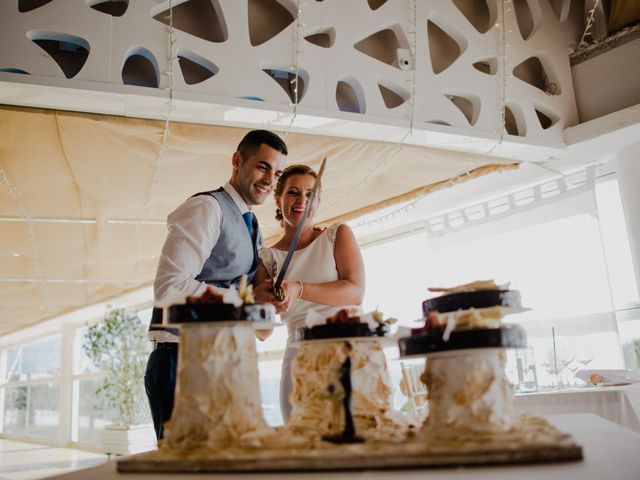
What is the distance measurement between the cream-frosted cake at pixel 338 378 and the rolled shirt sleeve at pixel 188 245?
1.35 ft

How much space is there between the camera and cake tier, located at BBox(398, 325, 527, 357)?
892mm

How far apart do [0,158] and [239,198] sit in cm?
233

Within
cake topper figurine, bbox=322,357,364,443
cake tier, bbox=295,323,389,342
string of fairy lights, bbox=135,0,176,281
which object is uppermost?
string of fairy lights, bbox=135,0,176,281

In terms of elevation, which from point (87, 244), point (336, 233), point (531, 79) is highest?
point (531, 79)

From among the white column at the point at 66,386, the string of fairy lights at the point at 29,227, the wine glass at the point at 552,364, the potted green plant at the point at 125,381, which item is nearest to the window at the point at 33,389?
the white column at the point at 66,386

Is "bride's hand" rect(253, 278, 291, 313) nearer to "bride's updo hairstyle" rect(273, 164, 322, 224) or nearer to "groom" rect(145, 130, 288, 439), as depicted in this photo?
"groom" rect(145, 130, 288, 439)

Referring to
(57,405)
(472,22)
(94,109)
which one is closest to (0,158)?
(94,109)

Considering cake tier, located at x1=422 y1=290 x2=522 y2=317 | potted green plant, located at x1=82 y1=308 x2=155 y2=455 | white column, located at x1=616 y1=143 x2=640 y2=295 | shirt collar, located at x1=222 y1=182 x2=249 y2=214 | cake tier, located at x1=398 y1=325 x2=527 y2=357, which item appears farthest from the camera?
potted green plant, located at x1=82 y1=308 x2=155 y2=455

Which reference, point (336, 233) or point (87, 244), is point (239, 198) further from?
point (87, 244)

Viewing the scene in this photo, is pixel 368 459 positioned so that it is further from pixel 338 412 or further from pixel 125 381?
pixel 125 381

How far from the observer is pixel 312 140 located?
3.60 m

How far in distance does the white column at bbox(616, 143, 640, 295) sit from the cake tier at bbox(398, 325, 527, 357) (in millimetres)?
3700

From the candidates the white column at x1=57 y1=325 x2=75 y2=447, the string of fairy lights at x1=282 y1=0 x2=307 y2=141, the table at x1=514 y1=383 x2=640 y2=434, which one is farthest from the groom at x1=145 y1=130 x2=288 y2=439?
the white column at x1=57 y1=325 x2=75 y2=447

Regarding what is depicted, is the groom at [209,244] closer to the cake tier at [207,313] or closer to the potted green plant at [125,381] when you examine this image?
the cake tier at [207,313]
